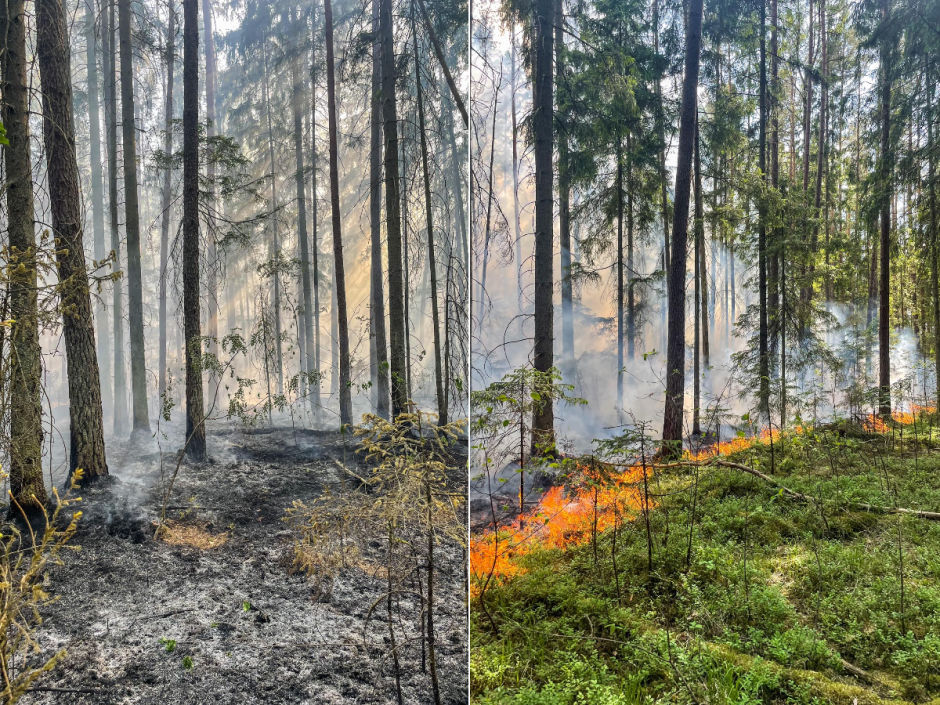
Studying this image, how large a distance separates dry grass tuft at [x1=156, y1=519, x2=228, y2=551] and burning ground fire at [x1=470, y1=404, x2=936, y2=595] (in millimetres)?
1179

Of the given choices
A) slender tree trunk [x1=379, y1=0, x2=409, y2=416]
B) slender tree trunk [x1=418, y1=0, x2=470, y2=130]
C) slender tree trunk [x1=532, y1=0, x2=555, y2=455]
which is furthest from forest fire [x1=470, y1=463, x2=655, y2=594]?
slender tree trunk [x1=418, y1=0, x2=470, y2=130]

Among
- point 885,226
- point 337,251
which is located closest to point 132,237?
point 337,251

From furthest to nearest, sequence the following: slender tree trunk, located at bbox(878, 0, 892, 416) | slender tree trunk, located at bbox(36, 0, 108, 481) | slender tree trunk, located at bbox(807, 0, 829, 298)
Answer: slender tree trunk, located at bbox(807, 0, 829, 298) → slender tree trunk, located at bbox(878, 0, 892, 416) → slender tree trunk, located at bbox(36, 0, 108, 481)

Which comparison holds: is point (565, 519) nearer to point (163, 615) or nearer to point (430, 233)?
point (430, 233)

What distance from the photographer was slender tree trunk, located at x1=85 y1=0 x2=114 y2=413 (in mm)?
1912

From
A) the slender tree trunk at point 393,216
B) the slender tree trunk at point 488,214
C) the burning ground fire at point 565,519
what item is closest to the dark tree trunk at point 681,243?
the burning ground fire at point 565,519

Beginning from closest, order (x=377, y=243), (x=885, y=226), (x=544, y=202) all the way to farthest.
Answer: (x=377, y=243), (x=544, y=202), (x=885, y=226)

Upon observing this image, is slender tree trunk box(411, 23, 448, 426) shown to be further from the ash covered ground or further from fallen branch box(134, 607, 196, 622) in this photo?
fallen branch box(134, 607, 196, 622)

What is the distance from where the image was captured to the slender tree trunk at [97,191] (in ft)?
6.27

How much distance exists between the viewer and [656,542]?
8.57ft

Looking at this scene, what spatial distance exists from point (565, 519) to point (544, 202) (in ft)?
6.40

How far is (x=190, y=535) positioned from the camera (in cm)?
183

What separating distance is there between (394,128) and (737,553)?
285cm

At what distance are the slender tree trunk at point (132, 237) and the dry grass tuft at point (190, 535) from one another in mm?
387
